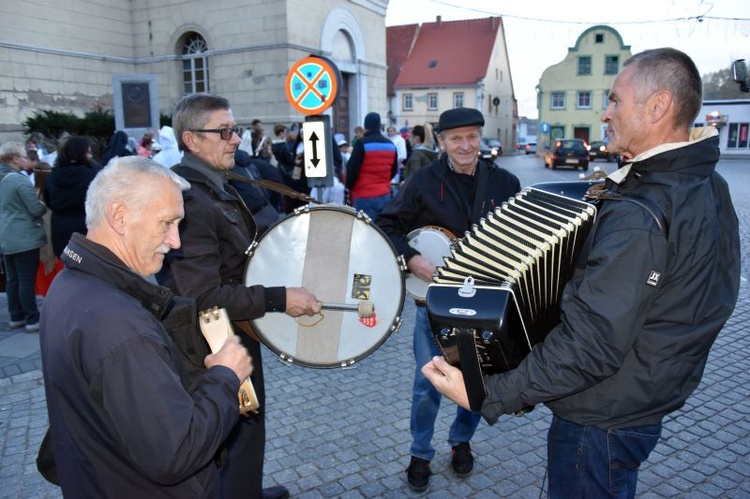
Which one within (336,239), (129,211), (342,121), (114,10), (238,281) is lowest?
(238,281)

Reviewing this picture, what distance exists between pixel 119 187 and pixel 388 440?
116 inches

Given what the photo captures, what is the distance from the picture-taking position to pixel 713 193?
192 cm

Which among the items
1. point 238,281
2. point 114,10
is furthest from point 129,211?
point 114,10

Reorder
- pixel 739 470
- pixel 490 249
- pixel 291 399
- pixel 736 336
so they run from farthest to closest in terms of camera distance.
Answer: pixel 736 336 → pixel 291 399 → pixel 739 470 → pixel 490 249

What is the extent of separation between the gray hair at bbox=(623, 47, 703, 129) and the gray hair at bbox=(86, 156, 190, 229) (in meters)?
1.67

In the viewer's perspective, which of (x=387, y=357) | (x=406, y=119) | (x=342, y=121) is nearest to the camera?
(x=387, y=357)

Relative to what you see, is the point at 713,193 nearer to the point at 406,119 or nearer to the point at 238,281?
the point at 238,281

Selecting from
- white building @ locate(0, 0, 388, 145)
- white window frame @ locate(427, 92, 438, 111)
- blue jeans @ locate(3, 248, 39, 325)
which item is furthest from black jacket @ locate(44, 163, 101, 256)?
white window frame @ locate(427, 92, 438, 111)

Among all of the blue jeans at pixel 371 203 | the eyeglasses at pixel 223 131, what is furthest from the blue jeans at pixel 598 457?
the blue jeans at pixel 371 203

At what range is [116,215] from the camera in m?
1.71

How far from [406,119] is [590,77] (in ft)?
59.0

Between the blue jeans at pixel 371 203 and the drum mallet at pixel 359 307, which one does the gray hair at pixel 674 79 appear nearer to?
the drum mallet at pixel 359 307

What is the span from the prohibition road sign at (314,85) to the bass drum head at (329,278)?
3220 millimetres

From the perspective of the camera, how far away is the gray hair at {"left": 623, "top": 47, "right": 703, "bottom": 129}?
1.84 m
